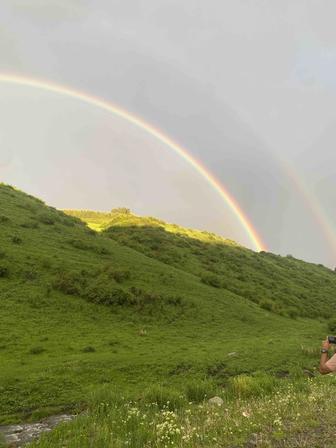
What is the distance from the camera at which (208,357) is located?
26422 millimetres

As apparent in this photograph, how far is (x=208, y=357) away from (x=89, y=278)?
15911mm

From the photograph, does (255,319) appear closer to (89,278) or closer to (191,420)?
(89,278)

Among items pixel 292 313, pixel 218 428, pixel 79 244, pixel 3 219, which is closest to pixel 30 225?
pixel 3 219

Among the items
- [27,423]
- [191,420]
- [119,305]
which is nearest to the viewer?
[191,420]

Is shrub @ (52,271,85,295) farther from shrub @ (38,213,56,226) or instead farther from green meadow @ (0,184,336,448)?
shrub @ (38,213,56,226)

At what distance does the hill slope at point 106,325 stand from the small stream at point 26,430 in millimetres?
973

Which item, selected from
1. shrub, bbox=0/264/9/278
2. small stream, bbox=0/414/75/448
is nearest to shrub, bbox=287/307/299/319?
shrub, bbox=0/264/9/278

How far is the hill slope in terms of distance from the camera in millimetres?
20203

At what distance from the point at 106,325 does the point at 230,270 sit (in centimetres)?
3654

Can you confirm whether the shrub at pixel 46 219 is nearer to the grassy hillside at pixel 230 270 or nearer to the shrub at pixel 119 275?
the grassy hillside at pixel 230 270

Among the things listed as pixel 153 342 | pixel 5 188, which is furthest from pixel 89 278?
pixel 5 188

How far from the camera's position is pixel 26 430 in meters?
13.6

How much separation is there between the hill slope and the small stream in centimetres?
97

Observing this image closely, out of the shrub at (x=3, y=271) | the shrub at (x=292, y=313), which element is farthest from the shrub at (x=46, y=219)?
the shrub at (x=292, y=313)
